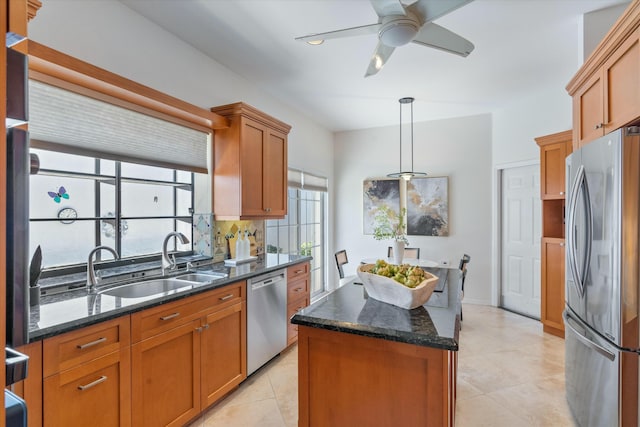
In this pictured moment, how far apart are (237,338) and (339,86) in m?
2.89

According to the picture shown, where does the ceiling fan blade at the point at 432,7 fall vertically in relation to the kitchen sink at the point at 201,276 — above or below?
above

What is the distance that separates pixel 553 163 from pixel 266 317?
3.61m

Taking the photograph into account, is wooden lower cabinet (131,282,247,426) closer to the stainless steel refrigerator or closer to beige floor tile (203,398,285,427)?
beige floor tile (203,398,285,427)

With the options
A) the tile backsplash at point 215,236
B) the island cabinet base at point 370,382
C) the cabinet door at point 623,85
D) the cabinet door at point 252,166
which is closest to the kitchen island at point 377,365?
the island cabinet base at point 370,382

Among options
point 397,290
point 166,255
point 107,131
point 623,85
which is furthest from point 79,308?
point 623,85

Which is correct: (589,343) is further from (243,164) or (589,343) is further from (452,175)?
(452,175)

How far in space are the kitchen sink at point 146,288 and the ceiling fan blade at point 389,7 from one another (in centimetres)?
204

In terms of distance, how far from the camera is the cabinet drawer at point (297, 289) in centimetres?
318

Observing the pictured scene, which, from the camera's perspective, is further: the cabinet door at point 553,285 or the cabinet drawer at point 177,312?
the cabinet door at point 553,285

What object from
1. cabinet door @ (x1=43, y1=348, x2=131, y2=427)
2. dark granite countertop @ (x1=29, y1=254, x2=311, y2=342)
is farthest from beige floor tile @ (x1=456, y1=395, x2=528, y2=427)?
cabinet door @ (x1=43, y1=348, x2=131, y2=427)

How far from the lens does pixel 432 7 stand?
168 centimetres

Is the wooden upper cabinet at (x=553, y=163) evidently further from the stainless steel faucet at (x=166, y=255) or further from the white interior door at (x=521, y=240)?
the stainless steel faucet at (x=166, y=255)

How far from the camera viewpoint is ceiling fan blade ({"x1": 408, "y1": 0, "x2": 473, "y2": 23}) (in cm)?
164

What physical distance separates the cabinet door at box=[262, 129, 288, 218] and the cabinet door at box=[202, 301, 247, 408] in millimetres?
1229
